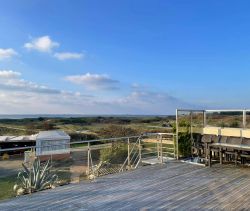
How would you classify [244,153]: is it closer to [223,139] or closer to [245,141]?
[245,141]

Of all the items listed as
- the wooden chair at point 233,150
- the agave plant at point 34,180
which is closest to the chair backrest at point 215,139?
the wooden chair at point 233,150

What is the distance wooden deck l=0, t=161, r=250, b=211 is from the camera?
4.47 meters

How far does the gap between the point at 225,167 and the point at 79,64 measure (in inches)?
521

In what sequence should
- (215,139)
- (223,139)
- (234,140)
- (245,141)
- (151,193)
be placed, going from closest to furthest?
(151,193) → (245,141) → (234,140) → (223,139) → (215,139)

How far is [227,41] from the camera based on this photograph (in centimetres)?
1560

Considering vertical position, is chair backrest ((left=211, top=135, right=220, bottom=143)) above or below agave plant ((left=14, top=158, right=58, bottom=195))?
above

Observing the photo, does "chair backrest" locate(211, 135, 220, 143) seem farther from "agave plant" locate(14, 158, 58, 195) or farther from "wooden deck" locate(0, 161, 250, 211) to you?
"agave plant" locate(14, 158, 58, 195)

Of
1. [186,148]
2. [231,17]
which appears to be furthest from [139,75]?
[186,148]

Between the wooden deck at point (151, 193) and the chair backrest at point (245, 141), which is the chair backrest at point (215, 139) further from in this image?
the wooden deck at point (151, 193)

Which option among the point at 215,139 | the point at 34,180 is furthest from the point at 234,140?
the point at 34,180

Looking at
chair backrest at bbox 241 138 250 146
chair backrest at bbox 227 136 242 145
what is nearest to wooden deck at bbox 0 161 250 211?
chair backrest at bbox 241 138 250 146

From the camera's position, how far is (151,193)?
204 inches

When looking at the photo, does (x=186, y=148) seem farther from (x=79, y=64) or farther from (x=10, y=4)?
(x=79, y=64)

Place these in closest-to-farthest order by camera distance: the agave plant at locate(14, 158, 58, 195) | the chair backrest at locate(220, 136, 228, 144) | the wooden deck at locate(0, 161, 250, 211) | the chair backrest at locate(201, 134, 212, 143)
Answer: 1. the wooden deck at locate(0, 161, 250, 211)
2. the agave plant at locate(14, 158, 58, 195)
3. the chair backrest at locate(220, 136, 228, 144)
4. the chair backrest at locate(201, 134, 212, 143)
